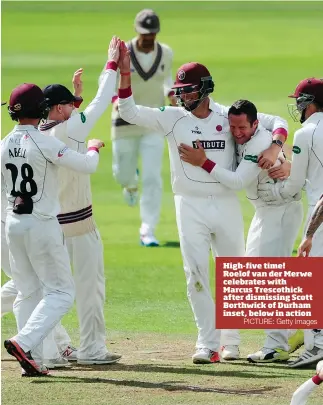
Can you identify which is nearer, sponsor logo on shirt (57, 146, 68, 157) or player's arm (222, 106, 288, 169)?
sponsor logo on shirt (57, 146, 68, 157)

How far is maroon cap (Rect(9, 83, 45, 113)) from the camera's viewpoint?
29.8 ft

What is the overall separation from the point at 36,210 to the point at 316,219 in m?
1.77

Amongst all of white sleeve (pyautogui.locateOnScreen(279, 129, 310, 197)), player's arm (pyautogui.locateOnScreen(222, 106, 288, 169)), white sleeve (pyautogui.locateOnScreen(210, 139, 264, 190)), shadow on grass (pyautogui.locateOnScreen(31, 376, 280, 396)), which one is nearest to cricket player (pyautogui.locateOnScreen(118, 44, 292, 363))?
white sleeve (pyautogui.locateOnScreen(210, 139, 264, 190))

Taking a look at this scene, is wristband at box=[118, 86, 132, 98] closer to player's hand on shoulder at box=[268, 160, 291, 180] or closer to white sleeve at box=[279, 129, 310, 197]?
player's hand on shoulder at box=[268, 160, 291, 180]

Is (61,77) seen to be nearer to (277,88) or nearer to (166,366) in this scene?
(277,88)

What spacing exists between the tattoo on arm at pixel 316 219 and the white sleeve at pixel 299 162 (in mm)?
764

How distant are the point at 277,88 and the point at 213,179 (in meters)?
15.0

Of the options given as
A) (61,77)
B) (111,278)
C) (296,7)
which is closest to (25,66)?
(61,77)

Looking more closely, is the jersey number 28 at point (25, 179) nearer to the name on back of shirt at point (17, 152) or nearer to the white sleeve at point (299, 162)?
the name on back of shirt at point (17, 152)

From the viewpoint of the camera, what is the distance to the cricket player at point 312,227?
8789mm

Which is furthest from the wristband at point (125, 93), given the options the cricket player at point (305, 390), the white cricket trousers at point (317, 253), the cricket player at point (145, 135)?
the cricket player at point (145, 135)

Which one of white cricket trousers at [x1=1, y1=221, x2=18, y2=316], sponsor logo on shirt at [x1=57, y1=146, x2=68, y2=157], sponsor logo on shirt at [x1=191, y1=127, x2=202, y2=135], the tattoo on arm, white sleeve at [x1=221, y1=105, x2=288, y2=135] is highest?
white sleeve at [x1=221, y1=105, x2=288, y2=135]

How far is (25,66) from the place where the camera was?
27.3 meters

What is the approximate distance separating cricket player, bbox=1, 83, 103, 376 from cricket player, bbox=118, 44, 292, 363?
90 centimetres
